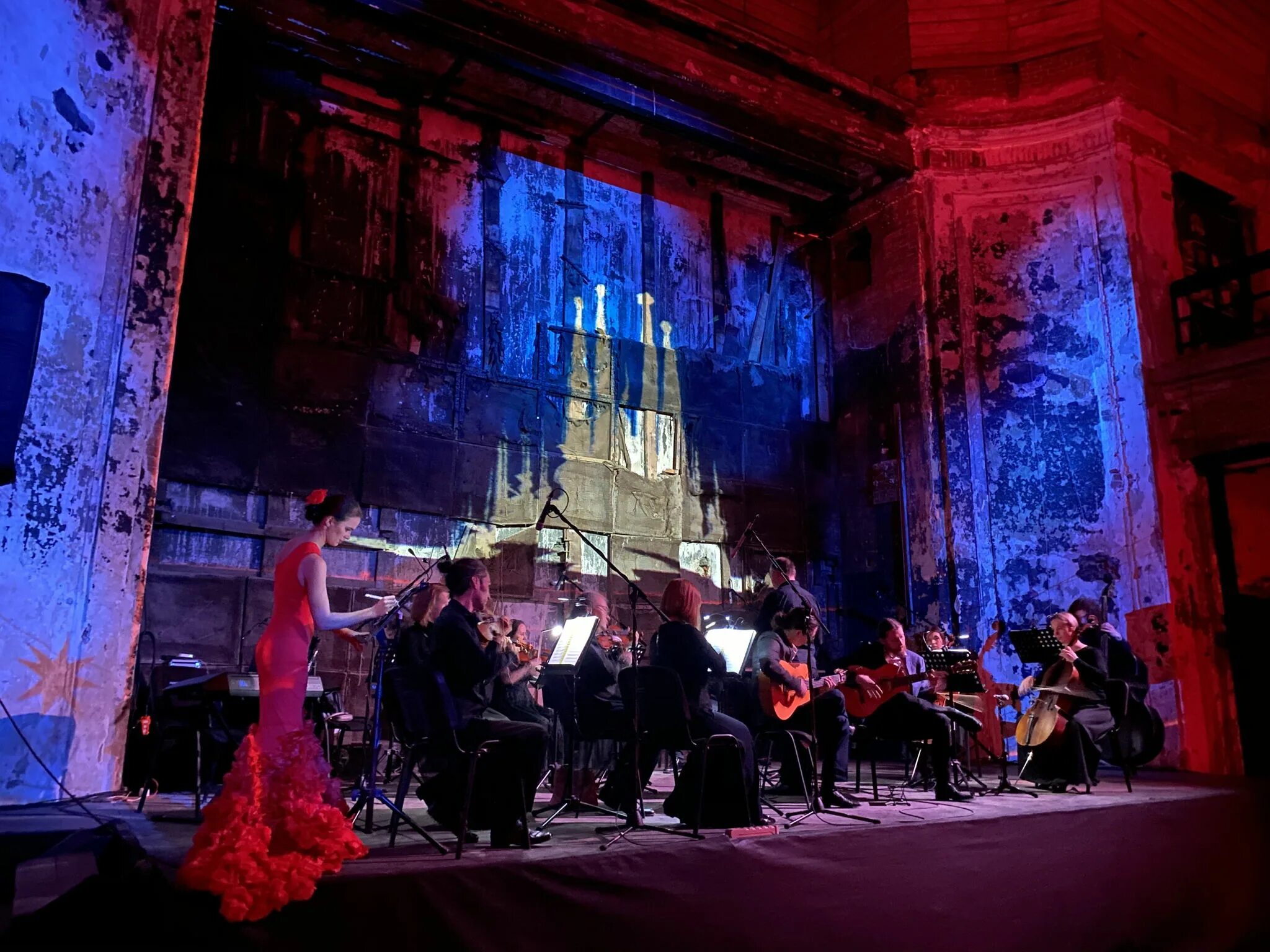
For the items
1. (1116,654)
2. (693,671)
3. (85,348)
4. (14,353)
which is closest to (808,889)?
(693,671)

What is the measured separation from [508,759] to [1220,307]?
10.2 m

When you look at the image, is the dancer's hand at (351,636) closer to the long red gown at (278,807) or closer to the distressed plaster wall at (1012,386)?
the long red gown at (278,807)

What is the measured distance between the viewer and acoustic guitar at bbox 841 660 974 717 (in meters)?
6.43

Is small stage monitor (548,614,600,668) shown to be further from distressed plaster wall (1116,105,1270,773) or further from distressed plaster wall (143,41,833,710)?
distressed plaster wall (1116,105,1270,773)

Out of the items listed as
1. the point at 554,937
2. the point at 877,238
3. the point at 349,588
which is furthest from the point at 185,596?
the point at 877,238

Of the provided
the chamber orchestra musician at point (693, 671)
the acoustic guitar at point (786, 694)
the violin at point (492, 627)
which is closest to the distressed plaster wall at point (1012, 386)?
the acoustic guitar at point (786, 694)

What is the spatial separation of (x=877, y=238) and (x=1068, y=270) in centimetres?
237

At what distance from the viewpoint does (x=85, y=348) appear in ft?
21.1

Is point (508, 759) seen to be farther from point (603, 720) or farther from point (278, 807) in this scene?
point (278, 807)

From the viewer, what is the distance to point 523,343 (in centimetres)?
1017

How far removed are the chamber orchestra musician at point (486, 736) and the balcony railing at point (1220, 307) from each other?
8.51m

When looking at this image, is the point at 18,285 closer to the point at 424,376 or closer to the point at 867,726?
the point at 424,376

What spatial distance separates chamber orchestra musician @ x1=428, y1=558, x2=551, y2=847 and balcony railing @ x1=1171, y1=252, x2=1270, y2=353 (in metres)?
8.51

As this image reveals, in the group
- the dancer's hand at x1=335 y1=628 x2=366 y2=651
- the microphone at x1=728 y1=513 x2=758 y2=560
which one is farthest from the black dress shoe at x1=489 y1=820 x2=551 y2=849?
the microphone at x1=728 y1=513 x2=758 y2=560
